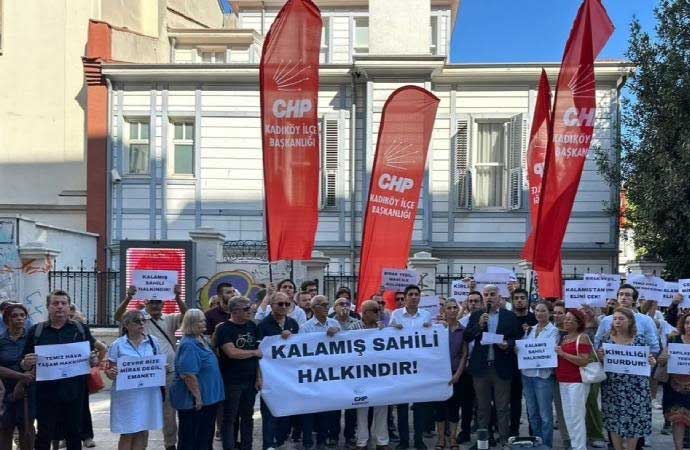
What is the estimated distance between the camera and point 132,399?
7.45 m

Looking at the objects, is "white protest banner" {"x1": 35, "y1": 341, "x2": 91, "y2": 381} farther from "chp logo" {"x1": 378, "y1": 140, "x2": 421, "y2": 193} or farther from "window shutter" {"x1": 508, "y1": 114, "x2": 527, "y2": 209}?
"window shutter" {"x1": 508, "y1": 114, "x2": 527, "y2": 209}

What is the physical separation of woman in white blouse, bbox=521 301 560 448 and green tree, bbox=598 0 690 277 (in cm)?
877

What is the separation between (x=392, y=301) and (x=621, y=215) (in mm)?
8824

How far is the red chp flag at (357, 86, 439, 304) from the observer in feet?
43.7

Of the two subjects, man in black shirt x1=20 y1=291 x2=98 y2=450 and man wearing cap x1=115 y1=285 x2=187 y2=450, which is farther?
man wearing cap x1=115 y1=285 x2=187 y2=450

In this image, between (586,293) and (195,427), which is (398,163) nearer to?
(586,293)

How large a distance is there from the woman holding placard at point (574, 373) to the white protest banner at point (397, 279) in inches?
137

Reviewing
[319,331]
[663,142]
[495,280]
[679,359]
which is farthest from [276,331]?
[663,142]

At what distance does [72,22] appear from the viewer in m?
22.2

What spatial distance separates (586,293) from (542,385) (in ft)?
8.89

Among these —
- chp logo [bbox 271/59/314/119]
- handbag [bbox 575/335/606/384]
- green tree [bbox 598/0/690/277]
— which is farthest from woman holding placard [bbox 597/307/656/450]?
green tree [bbox 598/0/690/277]

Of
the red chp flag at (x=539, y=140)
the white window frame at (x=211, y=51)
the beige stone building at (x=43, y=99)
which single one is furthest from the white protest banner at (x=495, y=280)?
the white window frame at (x=211, y=51)

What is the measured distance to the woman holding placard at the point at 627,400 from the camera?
8039mm

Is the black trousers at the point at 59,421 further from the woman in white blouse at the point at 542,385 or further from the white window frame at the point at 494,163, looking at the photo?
the white window frame at the point at 494,163
